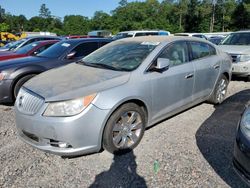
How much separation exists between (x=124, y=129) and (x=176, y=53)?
1.66 m

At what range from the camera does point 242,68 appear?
7203 millimetres

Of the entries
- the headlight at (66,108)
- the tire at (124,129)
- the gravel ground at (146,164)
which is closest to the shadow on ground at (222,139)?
the gravel ground at (146,164)

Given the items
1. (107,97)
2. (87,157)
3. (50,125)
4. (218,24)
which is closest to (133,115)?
(107,97)

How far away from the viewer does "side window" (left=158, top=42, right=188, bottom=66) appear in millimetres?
3977

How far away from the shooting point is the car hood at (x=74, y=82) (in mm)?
2984

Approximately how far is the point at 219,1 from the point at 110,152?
240 ft

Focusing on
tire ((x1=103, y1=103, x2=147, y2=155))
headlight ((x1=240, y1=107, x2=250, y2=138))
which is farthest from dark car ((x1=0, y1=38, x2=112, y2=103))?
headlight ((x1=240, y1=107, x2=250, y2=138))

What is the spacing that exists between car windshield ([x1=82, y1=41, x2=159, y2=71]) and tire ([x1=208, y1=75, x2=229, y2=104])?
1927 mm

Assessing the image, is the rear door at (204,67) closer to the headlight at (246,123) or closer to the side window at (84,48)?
the headlight at (246,123)

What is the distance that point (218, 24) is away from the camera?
6794cm

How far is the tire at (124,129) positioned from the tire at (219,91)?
220cm

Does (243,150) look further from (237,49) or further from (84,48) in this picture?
(237,49)

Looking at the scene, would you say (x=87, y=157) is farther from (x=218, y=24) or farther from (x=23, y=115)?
(x=218, y=24)

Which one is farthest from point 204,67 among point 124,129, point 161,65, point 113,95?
point 113,95
